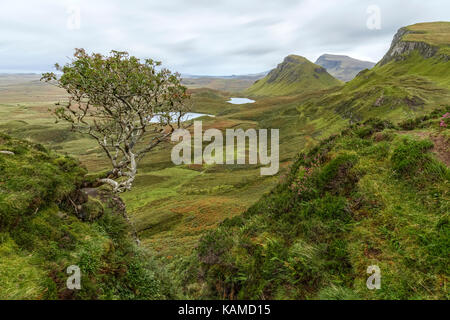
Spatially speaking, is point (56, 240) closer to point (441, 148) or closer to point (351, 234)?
point (351, 234)

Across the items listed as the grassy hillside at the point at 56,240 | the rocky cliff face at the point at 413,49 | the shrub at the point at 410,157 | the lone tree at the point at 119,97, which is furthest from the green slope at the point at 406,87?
the grassy hillside at the point at 56,240

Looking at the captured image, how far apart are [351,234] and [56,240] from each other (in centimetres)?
992

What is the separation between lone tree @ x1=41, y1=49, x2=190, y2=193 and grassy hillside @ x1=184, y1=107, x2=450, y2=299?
7.57 meters

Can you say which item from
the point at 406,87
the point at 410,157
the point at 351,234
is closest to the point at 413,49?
the point at 406,87

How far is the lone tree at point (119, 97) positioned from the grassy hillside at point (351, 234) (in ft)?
24.8

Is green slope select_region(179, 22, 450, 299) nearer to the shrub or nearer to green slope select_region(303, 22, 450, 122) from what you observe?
the shrub

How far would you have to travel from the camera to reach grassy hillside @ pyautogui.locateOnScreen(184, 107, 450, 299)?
6309 mm

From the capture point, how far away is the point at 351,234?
806 cm

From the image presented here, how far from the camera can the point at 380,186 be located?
938 cm

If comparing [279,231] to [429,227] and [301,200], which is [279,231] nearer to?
[301,200]

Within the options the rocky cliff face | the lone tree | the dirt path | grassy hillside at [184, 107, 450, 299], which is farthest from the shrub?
the rocky cliff face

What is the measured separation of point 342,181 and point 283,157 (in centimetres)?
7120

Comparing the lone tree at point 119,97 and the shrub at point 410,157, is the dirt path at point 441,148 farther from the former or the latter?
the lone tree at point 119,97

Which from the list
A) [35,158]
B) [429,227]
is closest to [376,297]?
[429,227]
